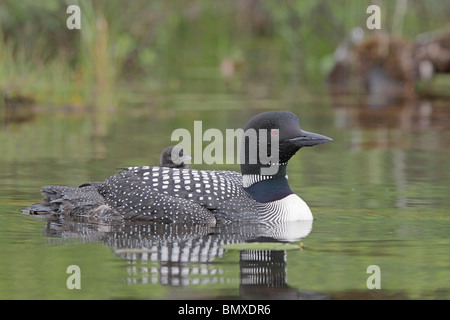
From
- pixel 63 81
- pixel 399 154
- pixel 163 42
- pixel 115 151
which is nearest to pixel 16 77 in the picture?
pixel 63 81

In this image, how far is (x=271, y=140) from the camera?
6.73 metres

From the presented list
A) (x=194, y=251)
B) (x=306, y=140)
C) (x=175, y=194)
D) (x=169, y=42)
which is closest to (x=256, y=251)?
(x=194, y=251)

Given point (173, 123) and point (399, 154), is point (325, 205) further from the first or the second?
point (173, 123)

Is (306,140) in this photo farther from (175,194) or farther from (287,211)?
(175,194)

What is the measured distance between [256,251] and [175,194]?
1079 millimetres

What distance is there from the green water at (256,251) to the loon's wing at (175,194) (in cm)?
19

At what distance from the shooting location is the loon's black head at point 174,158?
7.89 m

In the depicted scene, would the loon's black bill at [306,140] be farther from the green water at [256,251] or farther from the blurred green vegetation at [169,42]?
the blurred green vegetation at [169,42]

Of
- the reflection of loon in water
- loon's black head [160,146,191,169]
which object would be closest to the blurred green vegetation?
loon's black head [160,146,191,169]

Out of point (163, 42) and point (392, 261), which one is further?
point (163, 42)

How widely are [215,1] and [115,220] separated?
17.7 meters
